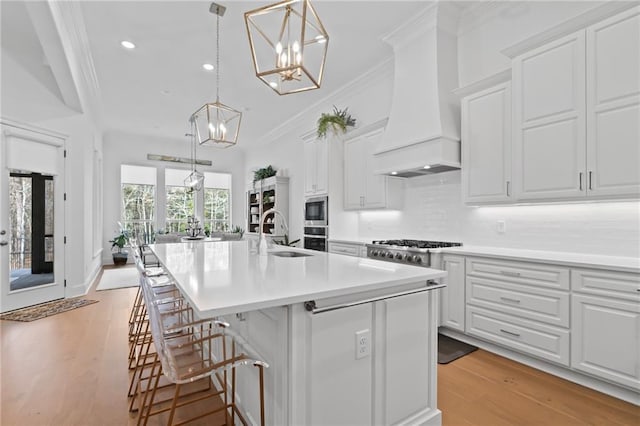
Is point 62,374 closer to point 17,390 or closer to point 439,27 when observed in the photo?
point 17,390

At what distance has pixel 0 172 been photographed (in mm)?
3992

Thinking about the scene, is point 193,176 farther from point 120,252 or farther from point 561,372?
point 561,372

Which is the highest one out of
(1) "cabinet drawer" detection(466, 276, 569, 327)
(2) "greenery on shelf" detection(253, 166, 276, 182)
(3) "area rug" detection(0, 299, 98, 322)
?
(2) "greenery on shelf" detection(253, 166, 276, 182)

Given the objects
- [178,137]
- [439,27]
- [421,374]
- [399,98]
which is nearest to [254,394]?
[421,374]

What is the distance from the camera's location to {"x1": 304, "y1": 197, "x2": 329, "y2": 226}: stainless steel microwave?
4992 mm

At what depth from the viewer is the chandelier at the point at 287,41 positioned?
184 centimetres

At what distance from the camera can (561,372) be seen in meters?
2.42

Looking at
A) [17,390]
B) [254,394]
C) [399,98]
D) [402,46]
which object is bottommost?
[17,390]

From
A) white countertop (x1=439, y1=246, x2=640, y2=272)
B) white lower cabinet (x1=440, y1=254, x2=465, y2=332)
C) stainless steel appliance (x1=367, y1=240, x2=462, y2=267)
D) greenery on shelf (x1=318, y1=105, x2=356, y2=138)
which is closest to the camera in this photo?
white countertop (x1=439, y1=246, x2=640, y2=272)

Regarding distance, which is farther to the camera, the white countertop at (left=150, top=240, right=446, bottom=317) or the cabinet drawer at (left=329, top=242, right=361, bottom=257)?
the cabinet drawer at (left=329, top=242, right=361, bottom=257)

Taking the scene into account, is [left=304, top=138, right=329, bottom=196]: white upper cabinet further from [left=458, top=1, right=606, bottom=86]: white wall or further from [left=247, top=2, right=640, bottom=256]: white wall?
[left=458, top=1, right=606, bottom=86]: white wall

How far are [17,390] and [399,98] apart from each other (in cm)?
440

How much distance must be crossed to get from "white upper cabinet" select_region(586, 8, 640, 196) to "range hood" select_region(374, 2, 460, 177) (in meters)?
1.16

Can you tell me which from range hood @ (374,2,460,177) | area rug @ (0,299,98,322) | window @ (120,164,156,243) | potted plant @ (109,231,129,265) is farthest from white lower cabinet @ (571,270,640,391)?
window @ (120,164,156,243)
